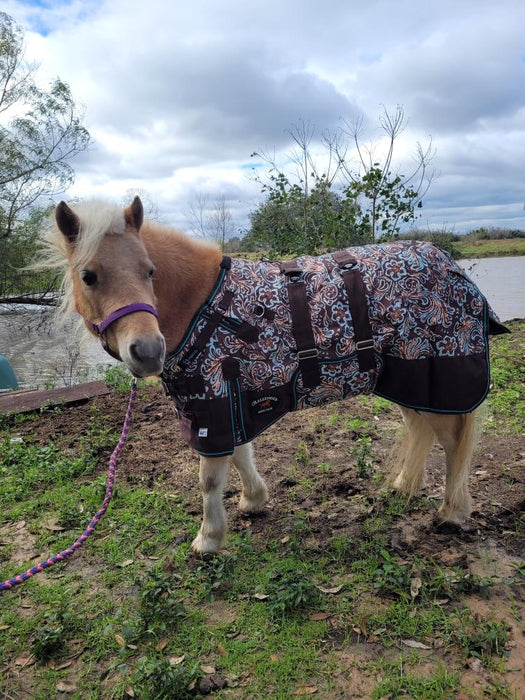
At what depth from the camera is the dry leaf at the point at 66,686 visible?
2240mm

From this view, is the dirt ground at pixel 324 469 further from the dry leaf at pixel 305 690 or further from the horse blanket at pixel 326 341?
the dry leaf at pixel 305 690

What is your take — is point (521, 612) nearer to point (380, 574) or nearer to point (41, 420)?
point (380, 574)

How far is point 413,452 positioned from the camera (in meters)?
3.57

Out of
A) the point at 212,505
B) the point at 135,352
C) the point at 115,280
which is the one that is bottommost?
the point at 212,505

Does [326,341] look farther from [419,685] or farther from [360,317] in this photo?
[419,685]

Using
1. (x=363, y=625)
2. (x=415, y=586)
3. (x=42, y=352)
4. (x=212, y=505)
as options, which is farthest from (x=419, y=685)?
(x=42, y=352)

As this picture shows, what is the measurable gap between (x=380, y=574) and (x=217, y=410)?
4.72 feet

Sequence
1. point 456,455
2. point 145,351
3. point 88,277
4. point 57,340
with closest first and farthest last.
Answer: point 145,351
point 88,277
point 456,455
point 57,340

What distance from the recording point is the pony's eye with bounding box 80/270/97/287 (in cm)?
243

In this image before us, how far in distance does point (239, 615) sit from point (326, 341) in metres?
1.67

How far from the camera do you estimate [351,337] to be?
2.83 metres

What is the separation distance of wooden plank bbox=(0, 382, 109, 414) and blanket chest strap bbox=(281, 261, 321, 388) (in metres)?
4.37

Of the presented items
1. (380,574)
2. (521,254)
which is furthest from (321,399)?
(521,254)

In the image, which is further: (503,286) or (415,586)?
(503,286)
